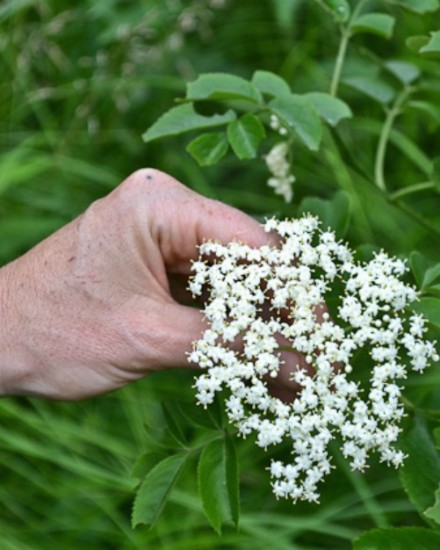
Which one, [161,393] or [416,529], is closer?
[416,529]

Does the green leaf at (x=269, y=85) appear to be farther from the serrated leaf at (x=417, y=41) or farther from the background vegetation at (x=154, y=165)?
the background vegetation at (x=154, y=165)

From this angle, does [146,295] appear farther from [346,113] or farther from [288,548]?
[288,548]

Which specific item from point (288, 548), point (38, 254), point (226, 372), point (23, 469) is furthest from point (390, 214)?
point (226, 372)

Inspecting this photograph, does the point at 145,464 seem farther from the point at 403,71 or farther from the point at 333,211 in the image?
the point at 403,71

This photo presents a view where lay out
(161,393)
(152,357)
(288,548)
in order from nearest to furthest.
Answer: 1. (152,357)
2. (288,548)
3. (161,393)

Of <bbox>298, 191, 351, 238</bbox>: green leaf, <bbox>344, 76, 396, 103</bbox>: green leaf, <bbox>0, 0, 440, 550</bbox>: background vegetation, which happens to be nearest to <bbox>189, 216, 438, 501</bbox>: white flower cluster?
<bbox>298, 191, 351, 238</bbox>: green leaf

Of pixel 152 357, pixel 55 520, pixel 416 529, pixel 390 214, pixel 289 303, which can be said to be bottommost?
pixel 55 520

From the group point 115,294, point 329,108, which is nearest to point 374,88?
point 329,108
